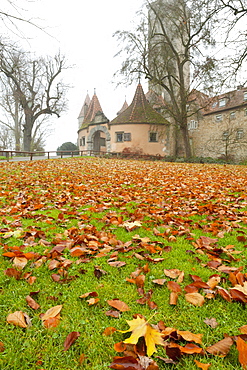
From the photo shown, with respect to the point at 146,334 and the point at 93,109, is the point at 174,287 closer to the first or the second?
the point at 146,334

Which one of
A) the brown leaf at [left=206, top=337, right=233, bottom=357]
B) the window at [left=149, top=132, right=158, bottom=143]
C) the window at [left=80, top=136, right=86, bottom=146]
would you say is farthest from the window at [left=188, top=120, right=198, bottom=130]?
the brown leaf at [left=206, top=337, right=233, bottom=357]

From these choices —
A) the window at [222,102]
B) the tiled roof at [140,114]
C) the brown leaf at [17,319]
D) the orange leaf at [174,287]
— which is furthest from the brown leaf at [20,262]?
the window at [222,102]

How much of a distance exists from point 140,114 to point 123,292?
88.7 feet

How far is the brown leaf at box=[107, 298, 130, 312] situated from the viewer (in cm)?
160

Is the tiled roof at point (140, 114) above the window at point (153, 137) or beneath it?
above

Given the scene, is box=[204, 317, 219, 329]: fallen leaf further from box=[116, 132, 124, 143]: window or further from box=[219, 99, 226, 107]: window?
box=[219, 99, 226, 107]: window

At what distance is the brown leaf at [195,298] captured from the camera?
1.65 metres

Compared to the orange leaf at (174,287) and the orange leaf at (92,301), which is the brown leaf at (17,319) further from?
the orange leaf at (174,287)

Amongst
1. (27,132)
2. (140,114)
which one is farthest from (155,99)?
(27,132)

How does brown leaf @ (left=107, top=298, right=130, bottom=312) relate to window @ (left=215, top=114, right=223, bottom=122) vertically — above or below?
below

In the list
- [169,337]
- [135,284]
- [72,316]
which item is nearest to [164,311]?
[169,337]

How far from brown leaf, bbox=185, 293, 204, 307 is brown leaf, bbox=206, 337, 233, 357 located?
34cm

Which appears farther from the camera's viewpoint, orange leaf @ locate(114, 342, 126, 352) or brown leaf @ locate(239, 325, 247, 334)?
brown leaf @ locate(239, 325, 247, 334)

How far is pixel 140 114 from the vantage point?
1065 inches
